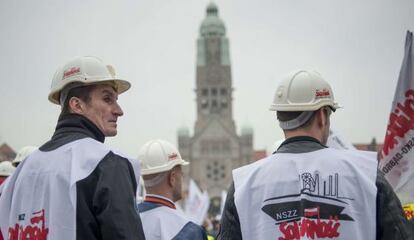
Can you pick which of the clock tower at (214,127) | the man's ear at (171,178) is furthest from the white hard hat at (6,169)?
the clock tower at (214,127)

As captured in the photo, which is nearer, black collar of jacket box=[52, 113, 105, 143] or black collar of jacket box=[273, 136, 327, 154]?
black collar of jacket box=[52, 113, 105, 143]

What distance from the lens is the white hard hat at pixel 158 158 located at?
6457 mm

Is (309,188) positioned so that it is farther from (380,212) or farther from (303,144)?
(380,212)

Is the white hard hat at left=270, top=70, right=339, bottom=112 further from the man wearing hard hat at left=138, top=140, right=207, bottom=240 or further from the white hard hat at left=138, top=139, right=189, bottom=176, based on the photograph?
the white hard hat at left=138, top=139, right=189, bottom=176

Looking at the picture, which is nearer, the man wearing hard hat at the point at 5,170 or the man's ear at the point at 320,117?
the man's ear at the point at 320,117

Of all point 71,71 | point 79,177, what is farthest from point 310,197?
point 71,71

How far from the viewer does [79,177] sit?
4.05m

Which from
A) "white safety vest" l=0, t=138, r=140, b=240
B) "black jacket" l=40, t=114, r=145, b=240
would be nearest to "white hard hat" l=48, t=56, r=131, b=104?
"white safety vest" l=0, t=138, r=140, b=240

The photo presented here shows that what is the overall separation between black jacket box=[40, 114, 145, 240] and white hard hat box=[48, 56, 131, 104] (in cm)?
56

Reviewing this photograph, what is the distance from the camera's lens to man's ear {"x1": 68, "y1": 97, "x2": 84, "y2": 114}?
14.4ft

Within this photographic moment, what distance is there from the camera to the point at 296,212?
4398 millimetres

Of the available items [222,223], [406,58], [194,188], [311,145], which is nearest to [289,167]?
[311,145]

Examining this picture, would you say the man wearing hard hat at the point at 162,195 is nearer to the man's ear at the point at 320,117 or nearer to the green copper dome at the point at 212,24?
the man's ear at the point at 320,117

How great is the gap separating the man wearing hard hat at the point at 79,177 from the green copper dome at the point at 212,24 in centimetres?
10165
